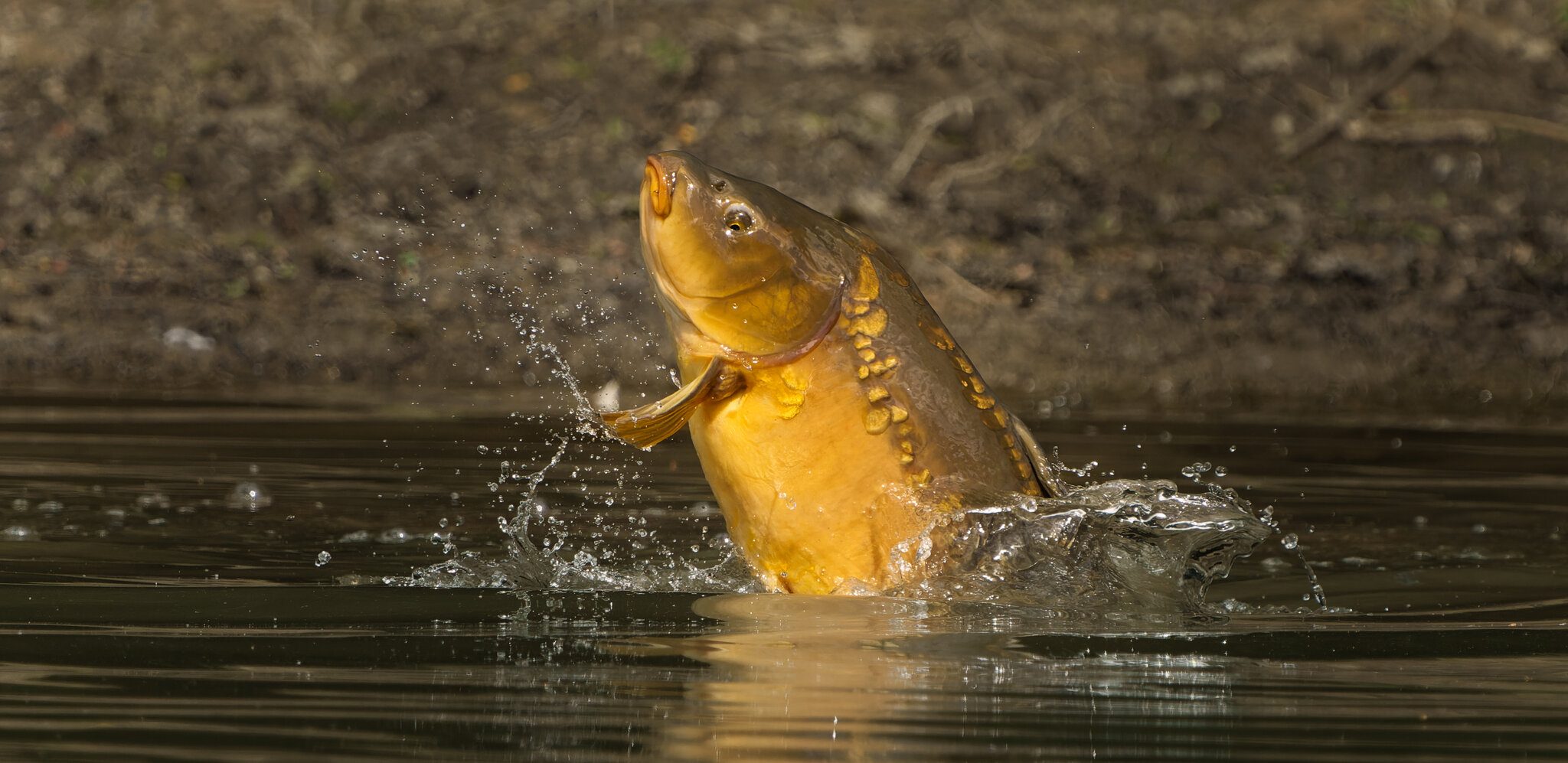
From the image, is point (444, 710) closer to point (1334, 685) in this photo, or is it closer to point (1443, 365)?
point (1334, 685)

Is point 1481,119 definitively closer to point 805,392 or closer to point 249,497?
point 249,497

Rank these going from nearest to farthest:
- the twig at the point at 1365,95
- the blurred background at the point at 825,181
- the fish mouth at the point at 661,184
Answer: the fish mouth at the point at 661,184 < the blurred background at the point at 825,181 < the twig at the point at 1365,95

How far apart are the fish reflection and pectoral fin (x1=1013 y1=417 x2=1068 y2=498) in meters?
0.28

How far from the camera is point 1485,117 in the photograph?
12.2m

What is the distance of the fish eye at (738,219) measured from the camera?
440 centimetres

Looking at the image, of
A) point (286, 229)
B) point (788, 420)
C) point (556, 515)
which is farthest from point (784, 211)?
point (286, 229)

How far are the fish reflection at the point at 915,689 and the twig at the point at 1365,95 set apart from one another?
26.7ft

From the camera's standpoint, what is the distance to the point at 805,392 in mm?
4367

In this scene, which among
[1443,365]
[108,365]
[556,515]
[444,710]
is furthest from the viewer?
[1443,365]

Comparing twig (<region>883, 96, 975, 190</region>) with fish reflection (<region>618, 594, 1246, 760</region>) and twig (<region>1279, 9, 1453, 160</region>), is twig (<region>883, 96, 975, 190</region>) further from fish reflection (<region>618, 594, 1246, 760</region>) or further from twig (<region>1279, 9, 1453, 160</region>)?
fish reflection (<region>618, 594, 1246, 760</region>)

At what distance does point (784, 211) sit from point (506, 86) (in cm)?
815

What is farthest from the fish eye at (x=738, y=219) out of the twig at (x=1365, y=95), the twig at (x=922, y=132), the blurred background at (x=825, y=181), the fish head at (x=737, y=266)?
the twig at (x=1365, y=95)

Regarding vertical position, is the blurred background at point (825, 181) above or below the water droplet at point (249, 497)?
above

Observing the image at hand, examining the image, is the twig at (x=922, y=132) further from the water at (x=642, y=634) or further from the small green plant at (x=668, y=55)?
the water at (x=642, y=634)
